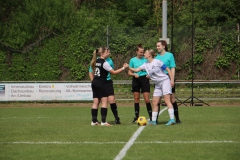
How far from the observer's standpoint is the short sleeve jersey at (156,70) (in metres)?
13.5

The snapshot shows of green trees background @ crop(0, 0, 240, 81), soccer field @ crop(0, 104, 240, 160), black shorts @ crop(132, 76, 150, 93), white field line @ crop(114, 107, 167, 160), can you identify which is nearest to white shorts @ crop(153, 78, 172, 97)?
soccer field @ crop(0, 104, 240, 160)

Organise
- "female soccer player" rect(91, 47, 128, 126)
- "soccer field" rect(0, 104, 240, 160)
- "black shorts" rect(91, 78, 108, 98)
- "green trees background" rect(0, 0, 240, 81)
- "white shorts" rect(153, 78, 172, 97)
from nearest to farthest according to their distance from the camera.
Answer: "soccer field" rect(0, 104, 240, 160) → "white shorts" rect(153, 78, 172, 97) → "female soccer player" rect(91, 47, 128, 126) → "black shorts" rect(91, 78, 108, 98) → "green trees background" rect(0, 0, 240, 81)

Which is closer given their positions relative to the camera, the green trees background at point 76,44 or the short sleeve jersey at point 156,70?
the short sleeve jersey at point 156,70

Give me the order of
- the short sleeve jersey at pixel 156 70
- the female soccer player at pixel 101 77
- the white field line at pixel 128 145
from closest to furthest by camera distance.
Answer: the white field line at pixel 128 145, the short sleeve jersey at pixel 156 70, the female soccer player at pixel 101 77

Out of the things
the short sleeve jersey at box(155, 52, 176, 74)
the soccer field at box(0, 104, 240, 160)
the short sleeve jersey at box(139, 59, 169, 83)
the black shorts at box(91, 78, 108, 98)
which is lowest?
the soccer field at box(0, 104, 240, 160)

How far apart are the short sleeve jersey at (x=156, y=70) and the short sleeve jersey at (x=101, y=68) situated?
84 cm

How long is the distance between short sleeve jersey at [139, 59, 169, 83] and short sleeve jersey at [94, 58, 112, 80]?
0.84 m

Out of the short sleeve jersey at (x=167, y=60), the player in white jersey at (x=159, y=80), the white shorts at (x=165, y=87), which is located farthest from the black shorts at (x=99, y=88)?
the short sleeve jersey at (x=167, y=60)

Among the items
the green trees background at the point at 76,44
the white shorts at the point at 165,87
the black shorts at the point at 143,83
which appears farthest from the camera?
the green trees background at the point at 76,44

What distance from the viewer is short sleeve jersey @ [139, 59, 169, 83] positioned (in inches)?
531

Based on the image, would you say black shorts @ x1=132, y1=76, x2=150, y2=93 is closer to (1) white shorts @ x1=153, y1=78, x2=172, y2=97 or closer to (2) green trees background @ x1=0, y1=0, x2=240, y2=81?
(1) white shorts @ x1=153, y1=78, x2=172, y2=97

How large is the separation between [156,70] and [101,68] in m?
1.27

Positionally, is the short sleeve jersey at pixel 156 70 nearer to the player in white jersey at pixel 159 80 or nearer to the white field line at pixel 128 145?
the player in white jersey at pixel 159 80

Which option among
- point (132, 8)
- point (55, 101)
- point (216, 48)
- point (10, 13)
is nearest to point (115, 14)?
point (132, 8)
